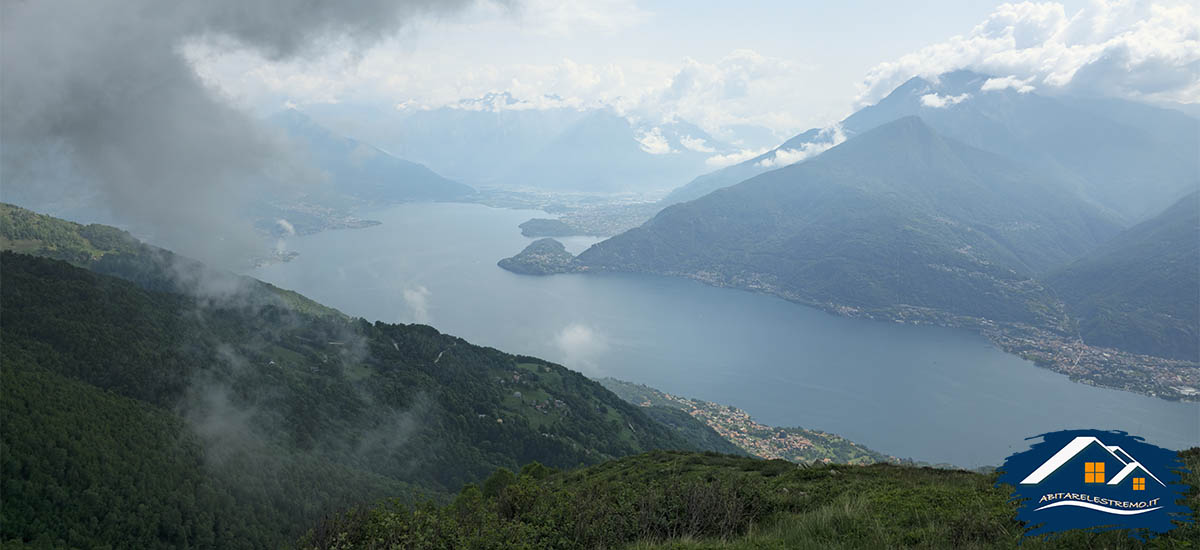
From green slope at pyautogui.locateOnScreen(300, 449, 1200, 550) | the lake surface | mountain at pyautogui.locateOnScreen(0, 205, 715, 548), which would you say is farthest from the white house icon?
the lake surface

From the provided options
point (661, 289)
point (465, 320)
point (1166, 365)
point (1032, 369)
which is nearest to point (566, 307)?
point (465, 320)

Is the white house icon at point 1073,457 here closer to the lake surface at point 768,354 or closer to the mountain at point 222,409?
the mountain at point 222,409

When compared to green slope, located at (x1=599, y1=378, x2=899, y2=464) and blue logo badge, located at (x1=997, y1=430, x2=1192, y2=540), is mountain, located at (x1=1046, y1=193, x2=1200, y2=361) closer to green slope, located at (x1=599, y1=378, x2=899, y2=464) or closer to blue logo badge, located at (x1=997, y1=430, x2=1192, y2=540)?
green slope, located at (x1=599, y1=378, x2=899, y2=464)

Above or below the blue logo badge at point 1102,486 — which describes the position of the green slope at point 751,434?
below

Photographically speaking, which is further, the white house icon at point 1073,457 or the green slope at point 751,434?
the green slope at point 751,434

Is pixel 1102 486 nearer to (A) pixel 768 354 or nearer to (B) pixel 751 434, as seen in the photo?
(B) pixel 751 434

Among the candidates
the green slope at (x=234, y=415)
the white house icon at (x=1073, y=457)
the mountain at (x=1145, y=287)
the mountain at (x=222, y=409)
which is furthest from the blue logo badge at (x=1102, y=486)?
the mountain at (x=1145, y=287)

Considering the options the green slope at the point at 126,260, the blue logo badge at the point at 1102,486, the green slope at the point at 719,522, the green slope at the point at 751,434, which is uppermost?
the green slope at the point at 126,260
